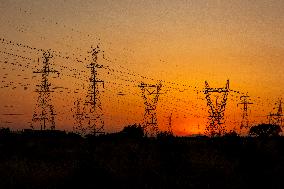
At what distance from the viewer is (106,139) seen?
91.6 meters

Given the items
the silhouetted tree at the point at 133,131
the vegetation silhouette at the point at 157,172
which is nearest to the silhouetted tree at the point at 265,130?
the silhouetted tree at the point at 133,131

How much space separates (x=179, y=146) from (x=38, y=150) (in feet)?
83.8

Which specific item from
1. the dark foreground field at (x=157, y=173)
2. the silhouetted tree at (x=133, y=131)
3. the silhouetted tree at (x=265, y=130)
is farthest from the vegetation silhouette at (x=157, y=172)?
the silhouetted tree at (x=265, y=130)

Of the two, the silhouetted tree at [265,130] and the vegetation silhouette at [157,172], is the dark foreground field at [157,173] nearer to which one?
the vegetation silhouette at [157,172]

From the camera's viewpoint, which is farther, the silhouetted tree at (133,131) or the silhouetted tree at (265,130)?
the silhouetted tree at (265,130)

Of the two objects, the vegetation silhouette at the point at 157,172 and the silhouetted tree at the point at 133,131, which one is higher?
the silhouetted tree at the point at 133,131

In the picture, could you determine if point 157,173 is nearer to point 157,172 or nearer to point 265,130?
point 157,172

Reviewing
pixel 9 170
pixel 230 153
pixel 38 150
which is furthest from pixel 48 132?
pixel 9 170

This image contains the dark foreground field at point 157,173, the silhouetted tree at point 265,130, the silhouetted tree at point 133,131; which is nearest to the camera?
the dark foreground field at point 157,173

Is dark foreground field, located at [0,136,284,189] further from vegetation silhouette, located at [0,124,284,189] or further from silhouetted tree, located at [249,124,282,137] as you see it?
silhouetted tree, located at [249,124,282,137]

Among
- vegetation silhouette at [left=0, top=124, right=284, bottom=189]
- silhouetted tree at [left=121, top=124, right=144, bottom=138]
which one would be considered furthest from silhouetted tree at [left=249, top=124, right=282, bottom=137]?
vegetation silhouette at [left=0, top=124, right=284, bottom=189]

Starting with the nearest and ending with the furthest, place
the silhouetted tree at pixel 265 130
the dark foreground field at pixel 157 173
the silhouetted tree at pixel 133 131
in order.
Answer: the dark foreground field at pixel 157 173
the silhouetted tree at pixel 133 131
the silhouetted tree at pixel 265 130

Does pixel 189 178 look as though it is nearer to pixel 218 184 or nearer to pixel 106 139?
pixel 218 184

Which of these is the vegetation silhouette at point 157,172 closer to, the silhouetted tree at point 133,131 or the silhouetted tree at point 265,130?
the silhouetted tree at point 133,131
